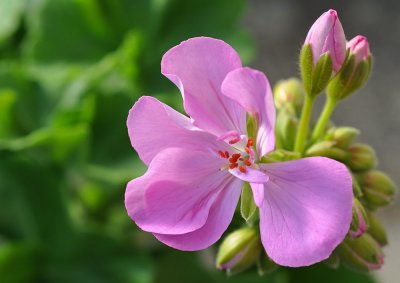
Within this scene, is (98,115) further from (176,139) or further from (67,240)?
(176,139)

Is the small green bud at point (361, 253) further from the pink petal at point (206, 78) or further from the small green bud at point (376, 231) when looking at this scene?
the pink petal at point (206, 78)

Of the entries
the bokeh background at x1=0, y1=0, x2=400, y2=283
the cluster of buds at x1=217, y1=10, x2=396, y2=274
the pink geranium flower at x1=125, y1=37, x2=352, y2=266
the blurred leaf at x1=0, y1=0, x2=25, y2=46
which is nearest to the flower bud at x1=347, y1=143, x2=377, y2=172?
the cluster of buds at x1=217, y1=10, x2=396, y2=274

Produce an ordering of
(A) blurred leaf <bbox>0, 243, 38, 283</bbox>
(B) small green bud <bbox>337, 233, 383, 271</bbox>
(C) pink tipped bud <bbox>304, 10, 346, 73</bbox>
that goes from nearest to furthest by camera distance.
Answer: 1. (C) pink tipped bud <bbox>304, 10, 346, 73</bbox>
2. (B) small green bud <bbox>337, 233, 383, 271</bbox>
3. (A) blurred leaf <bbox>0, 243, 38, 283</bbox>

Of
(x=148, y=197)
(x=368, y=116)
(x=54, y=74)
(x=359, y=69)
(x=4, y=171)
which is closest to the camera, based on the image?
(x=148, y=197)

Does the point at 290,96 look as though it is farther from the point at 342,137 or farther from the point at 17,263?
the point at 17,263

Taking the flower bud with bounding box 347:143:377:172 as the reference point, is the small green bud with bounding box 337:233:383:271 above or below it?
below

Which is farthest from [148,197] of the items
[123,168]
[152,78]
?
[152,78]

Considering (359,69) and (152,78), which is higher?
(359,69)

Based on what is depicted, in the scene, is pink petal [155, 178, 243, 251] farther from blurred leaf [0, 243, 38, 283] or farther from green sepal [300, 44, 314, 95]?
blurred leaf [0, 243, 38, 283]

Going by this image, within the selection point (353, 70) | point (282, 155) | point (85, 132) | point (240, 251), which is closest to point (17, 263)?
point (85, 132)
